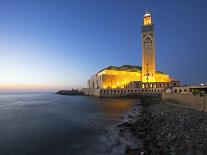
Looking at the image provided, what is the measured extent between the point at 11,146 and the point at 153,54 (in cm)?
9501

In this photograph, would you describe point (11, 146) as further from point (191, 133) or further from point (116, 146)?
→ point (191, 133)

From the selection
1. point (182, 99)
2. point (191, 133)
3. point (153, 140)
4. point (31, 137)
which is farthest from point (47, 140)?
point (182, 99)

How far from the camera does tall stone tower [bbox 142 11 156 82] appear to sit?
10075 centimetres

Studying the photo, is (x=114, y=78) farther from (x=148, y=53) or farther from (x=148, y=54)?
(x=148, y=53)

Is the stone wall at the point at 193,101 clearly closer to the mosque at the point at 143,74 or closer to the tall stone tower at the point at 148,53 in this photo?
the mosque at the point at 143,74

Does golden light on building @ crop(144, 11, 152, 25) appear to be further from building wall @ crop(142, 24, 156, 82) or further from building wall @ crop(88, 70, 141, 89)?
building wall @ crop(88, 70, 141, 89)

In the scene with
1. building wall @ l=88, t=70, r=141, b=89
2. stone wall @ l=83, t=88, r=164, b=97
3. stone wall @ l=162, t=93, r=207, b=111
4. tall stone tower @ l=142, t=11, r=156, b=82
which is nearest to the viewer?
stone wall @ l=162, t=93, r=207, b=111

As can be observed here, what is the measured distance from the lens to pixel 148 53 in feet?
336

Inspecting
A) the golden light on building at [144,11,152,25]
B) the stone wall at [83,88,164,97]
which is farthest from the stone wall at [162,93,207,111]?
the golden light on building at [144,11,152,25]

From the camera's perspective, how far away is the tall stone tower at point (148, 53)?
100750 millimetres

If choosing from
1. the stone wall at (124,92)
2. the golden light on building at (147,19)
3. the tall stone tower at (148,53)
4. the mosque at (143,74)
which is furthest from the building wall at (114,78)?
the golden light on building at (147,19)

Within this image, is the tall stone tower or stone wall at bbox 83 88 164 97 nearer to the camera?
stone wall at bbox 83 88 164 97

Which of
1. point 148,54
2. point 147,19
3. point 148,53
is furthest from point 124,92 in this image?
point 147,19

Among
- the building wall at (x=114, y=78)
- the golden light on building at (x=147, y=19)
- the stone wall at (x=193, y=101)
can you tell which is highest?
the golden light on building at (x=147, y=19)
